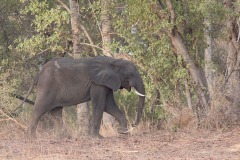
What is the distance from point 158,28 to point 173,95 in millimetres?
1754

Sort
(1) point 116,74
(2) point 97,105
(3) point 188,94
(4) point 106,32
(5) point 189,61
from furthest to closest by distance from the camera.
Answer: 1. (4) point 106,32
2. (3) point 188,94
3. (5) point 189,61
4. (1) point 116,74
5. (2) point 97,105

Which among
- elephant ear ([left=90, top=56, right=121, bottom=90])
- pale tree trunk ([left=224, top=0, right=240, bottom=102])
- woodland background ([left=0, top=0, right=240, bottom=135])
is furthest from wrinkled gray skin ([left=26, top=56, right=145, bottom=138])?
pale tree trunk ([left=224, top=0, right=240, bottom=102])

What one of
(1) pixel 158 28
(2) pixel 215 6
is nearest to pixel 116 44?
(1) pixel 158 28

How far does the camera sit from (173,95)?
16953 mm

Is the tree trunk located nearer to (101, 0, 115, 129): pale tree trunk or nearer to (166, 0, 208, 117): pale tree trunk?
(101, 0, 115, 129): pale tree trunk

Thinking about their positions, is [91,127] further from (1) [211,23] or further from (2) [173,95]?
(1) [211,23]

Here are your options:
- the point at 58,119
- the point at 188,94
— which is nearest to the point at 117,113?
the point at 58,119

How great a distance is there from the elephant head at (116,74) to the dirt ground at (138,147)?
3.72 feet

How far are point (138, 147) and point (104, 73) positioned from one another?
2.86m

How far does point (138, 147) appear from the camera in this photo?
12914 mm

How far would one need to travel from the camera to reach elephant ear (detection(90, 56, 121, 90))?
602 inches

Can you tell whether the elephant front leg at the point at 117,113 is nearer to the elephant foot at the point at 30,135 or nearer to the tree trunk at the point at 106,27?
the elephant foot at the point at 30,135

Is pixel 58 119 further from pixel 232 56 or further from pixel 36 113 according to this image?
pixel 232 56

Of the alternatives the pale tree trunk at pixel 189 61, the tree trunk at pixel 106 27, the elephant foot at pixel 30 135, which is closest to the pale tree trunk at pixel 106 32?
the tree trunk at pixel 106 27
